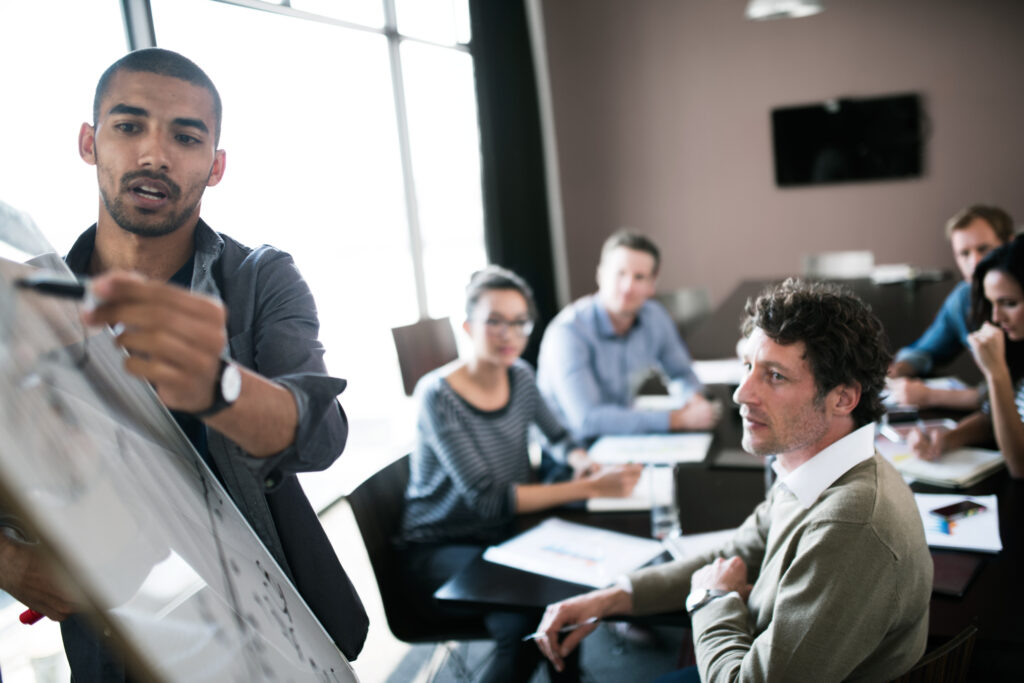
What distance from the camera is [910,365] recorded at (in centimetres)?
278

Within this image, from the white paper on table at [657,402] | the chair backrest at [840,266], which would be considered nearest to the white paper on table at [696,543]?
the white paper on table at [657,402]

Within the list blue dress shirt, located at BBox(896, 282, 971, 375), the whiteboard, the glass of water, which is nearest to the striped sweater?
the glass of water

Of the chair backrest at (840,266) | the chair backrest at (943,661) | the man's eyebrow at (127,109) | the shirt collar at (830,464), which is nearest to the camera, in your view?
the man's eyebrow at (127,109)

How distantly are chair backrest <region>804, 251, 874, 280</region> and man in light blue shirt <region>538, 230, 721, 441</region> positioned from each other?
245 centimetres

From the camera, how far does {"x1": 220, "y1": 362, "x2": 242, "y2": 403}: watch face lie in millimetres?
625

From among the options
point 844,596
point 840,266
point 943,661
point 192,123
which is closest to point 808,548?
point 844,596

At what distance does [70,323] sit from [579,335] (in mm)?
2297

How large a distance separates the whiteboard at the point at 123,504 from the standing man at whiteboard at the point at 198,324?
5 centimetres

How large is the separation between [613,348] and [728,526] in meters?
1.35

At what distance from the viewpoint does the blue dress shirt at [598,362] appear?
8.87 ft

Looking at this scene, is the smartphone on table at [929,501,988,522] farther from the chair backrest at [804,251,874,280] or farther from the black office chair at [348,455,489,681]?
the chair backrest at [804,251,874,280]

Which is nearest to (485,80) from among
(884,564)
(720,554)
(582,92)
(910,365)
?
(582,92)

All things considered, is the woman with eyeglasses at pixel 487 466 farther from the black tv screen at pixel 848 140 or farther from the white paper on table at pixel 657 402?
the black tv screen at pixel 848 140

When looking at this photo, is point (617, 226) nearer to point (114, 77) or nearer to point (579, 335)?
point (579, 335)
